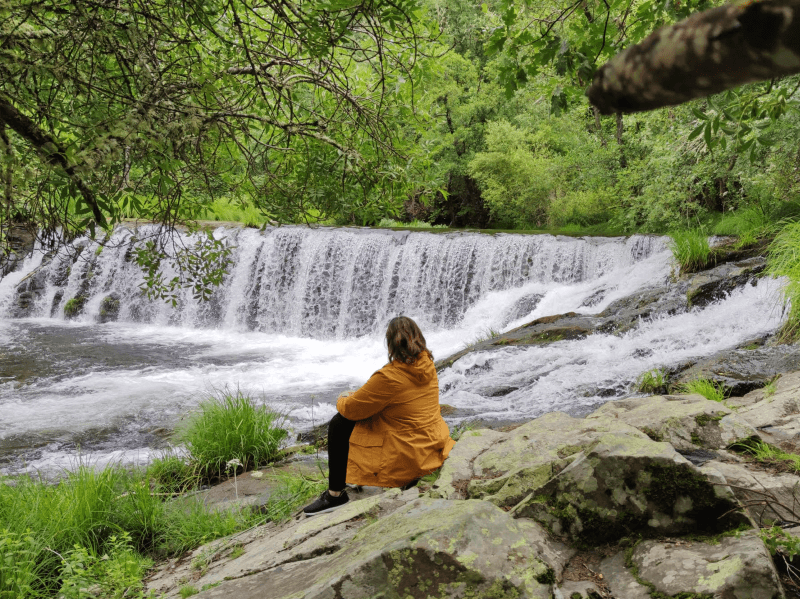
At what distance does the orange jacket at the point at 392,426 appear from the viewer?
3.12 meters

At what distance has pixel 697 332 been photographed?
7672 millimetres

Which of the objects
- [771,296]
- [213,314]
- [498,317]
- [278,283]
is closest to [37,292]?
[213,314]

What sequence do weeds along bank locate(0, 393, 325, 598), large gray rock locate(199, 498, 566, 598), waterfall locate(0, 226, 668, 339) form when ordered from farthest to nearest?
waterfall locate(0, 226, 668, 339)
weeds along bank locate(0, 393, 325, 598)
large gray rock locate(199, 498, 566, 598)

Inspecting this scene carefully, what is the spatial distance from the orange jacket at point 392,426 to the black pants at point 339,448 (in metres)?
0.04

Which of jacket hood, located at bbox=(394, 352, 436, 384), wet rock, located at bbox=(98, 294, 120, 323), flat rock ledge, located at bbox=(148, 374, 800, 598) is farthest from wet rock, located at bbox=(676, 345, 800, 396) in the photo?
wet rock, located at bbox=(98, 294, 120, 323)

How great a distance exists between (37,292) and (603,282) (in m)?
14.6

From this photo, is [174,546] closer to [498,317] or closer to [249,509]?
[249,509]

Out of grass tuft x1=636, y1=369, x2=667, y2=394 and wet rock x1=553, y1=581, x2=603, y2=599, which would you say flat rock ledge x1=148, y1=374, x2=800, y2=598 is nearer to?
wet rock x1=553, y1=581, x2=603, y2=599

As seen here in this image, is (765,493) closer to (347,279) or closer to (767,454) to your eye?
(767,454)

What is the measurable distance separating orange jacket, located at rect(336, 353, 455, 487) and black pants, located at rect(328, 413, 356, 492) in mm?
39

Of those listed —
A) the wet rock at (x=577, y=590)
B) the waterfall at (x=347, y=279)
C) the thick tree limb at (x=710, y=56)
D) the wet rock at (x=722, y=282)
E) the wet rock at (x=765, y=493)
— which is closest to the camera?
the thick tree limb at (x=710, y=56)

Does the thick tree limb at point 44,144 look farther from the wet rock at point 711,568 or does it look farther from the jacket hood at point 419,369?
the wet rock at point 711,568

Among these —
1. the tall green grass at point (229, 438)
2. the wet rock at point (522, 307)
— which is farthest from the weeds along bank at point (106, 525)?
the wet rock at point (522, 307)

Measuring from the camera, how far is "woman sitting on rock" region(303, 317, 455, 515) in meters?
3.14
